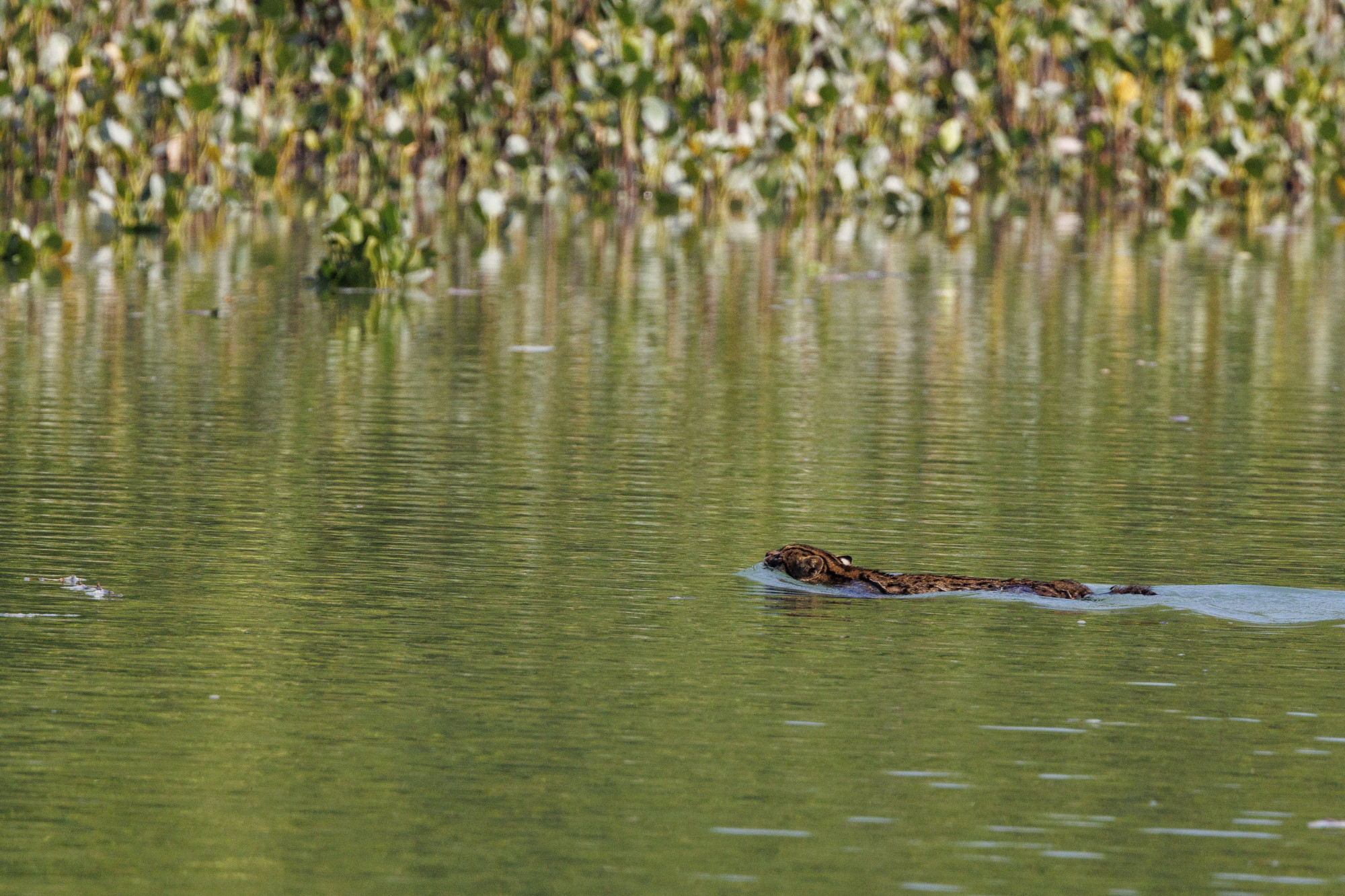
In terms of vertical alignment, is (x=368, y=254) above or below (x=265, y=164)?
below

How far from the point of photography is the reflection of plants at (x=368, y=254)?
19.7 meters

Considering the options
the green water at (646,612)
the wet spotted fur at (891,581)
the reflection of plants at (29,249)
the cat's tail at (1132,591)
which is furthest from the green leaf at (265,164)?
the cat's tail at (1132,591)

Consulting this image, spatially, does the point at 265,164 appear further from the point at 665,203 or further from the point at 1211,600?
the point at 1211,600

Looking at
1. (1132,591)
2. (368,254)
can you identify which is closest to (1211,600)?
(1132,591)

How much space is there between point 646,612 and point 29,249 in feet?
43.0

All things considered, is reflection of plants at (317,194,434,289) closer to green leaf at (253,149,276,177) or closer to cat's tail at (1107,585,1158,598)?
green leaf at (253,149,276,177)

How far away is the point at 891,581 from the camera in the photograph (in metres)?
8.75

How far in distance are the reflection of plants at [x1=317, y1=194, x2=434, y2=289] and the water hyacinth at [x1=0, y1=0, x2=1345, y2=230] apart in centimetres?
691

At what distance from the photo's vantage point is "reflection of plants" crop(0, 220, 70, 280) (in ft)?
66.4

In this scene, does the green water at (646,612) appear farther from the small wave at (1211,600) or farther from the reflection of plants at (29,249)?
the reflection of plants at (29,249)

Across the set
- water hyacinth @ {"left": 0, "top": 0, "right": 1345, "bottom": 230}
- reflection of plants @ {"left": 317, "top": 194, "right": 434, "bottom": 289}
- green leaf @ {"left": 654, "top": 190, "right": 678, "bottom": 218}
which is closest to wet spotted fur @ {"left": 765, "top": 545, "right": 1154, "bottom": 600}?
reflection of plants @ {"left": 317, "top": 194, "right": 434, "bottom": 289}

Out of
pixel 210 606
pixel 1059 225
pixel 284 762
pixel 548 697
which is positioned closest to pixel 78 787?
pixel 284 762

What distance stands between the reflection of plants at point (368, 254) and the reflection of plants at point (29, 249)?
7.55 ft

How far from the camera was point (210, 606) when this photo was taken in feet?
27.3
